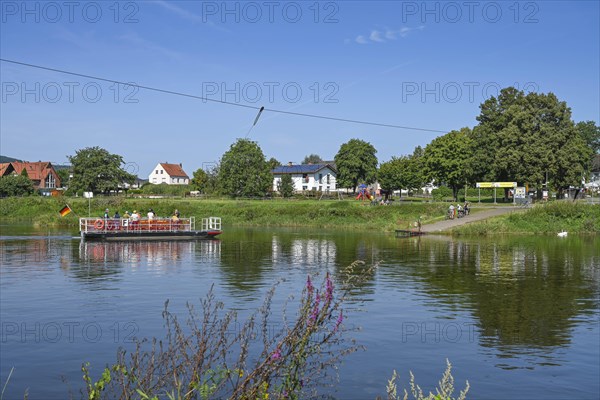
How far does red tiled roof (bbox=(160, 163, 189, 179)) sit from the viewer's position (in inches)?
7347

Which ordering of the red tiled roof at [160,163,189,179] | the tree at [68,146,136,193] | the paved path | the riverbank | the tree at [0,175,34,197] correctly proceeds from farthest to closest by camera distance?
the red tiled roof at [160,163,189,179] < the tree at [0,175,34,197] < the tree at [68,146,136,193] < the riverbank < the paved path

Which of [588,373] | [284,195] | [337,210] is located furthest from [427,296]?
[284,195]

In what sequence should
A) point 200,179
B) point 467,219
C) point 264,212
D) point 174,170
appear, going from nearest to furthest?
point 467,219 < point 264,212 < point 200,179 < point 174,170

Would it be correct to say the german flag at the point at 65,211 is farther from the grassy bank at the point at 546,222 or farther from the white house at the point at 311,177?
the white house at the point at 311,177

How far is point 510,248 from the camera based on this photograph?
4184cm

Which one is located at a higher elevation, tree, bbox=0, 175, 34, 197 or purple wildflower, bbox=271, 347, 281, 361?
tree, bbox=0, 175, 34, 197

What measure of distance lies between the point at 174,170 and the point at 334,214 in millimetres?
128059

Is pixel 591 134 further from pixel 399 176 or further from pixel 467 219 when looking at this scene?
pixel 467 219

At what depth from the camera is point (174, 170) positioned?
190250 mm

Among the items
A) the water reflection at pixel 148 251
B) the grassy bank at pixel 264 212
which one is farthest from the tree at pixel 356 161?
the water reflection at pixel 148 251

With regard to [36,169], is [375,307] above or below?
below

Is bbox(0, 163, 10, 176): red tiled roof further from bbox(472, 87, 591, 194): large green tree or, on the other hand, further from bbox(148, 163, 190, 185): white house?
bbox(472, 87, 591, 194): large green tree

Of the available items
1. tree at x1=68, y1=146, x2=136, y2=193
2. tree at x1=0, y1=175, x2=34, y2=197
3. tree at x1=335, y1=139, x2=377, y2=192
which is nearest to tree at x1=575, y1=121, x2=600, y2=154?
tree at x1=335, y1=139, x2=377, y2=192

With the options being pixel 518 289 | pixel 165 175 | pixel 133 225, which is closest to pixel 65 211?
pixel 133 225
